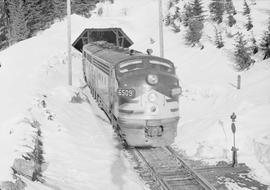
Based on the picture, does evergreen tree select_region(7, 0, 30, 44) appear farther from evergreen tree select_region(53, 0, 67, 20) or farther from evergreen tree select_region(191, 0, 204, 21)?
evergreen tree select_region(191, 0, 204, 21)

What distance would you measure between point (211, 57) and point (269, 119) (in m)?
11.8

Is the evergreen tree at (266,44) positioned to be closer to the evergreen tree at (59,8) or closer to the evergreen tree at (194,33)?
the evergreen tree at (194,33)

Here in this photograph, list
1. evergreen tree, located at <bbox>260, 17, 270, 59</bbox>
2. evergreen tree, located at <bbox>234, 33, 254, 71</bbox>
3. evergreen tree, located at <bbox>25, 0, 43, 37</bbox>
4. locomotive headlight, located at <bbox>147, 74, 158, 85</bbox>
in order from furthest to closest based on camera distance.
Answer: evergreen tree, located at <bbox>25, 0, 43, 37</bbox>
evergreen tree, located at <bbox>234, 33, 254, 71</bbox>
evergreen tree, located at <bbox>260, 17, 270, 59</bbox>
locomotive headlight, located at <bbox>147, 74, 158, 85</bbox>

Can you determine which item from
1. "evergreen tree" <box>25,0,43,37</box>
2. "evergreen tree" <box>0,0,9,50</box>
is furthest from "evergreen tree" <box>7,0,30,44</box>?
"evergreen tree" <box>0,0,9,50</box>

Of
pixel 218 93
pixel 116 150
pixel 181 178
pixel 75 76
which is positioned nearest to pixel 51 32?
pixel 75 76

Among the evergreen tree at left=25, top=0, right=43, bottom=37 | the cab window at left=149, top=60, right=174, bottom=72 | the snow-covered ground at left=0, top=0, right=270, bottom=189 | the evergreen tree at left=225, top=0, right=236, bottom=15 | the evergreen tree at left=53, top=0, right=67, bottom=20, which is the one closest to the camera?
the snow-covered ground at left=0, top=0, right=270, bottom=189

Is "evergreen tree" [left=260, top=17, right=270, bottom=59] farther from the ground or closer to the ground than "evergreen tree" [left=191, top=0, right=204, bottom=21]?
closer to the ground

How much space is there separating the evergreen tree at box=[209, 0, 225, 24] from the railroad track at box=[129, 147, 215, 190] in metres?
18.7

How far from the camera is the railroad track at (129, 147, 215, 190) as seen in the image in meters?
10.7

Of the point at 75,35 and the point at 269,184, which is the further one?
the point at 75,35

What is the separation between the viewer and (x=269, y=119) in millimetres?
13984

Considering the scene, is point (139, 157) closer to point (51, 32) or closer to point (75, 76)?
point (75, 76)

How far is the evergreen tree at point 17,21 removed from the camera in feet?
160

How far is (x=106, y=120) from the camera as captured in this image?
59.6 ft
